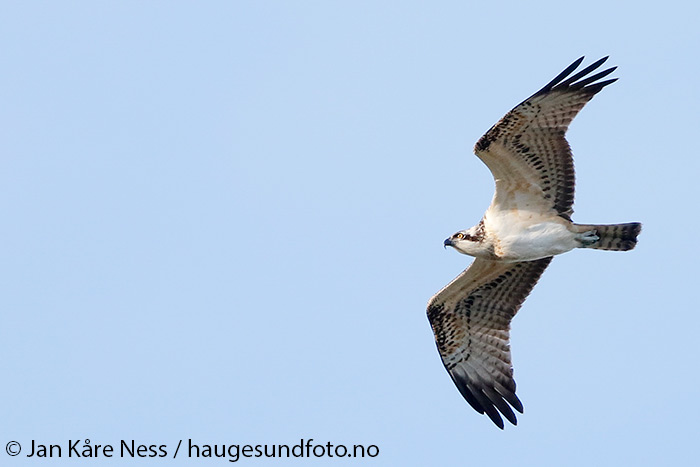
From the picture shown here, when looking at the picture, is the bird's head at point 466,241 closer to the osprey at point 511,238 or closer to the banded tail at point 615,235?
the osprey at point 511,238

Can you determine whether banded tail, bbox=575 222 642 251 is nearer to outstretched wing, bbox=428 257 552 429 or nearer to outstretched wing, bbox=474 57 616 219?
outstretched wing, bbox=474 57 616 219

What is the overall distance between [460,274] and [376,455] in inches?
90.2

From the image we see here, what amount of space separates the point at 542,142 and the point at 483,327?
2720mm

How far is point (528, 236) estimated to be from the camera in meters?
13.0

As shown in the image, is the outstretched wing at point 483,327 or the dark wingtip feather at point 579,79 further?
the outstretched wing at point 483,327

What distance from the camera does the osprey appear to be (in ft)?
41.1

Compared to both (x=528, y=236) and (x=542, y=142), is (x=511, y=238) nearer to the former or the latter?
(x=528, y=236)

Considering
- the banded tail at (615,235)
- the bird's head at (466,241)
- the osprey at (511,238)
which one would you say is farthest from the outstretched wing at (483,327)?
the banded tail at (615,235)

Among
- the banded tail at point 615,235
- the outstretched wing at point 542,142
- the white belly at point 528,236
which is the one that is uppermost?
the outstretched wing at point 542,142

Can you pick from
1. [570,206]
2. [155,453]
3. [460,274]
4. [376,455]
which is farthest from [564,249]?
[155,453]

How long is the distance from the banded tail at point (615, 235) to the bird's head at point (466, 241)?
1.10 meters

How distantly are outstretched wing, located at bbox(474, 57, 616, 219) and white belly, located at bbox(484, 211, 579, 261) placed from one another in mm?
192

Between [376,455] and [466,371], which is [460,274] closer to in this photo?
[466,371]

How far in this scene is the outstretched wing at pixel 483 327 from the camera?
14031 millimetres
